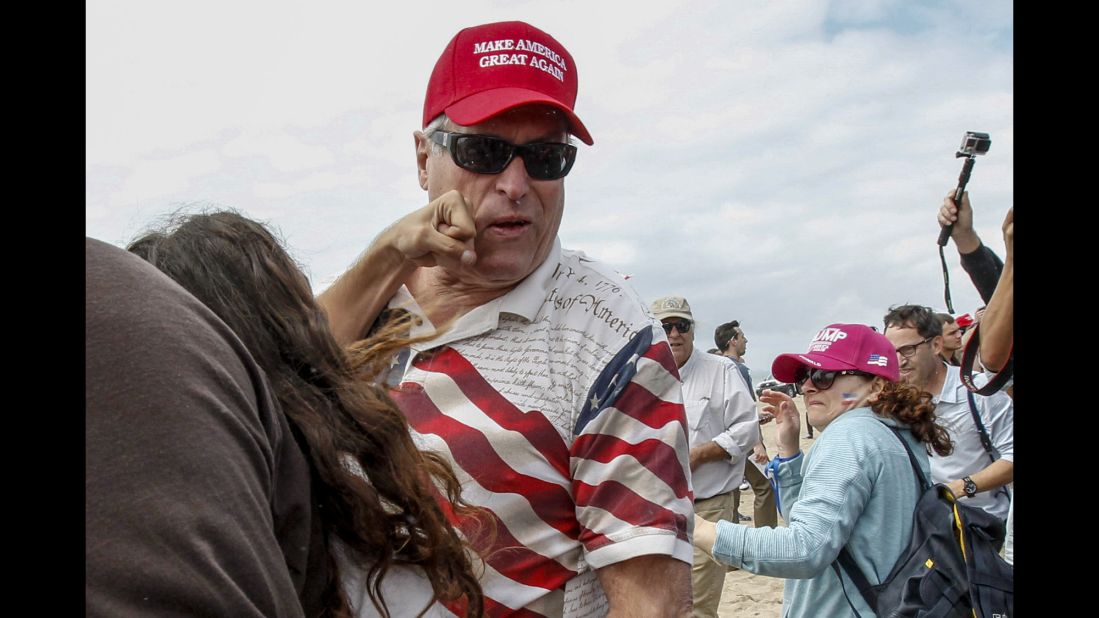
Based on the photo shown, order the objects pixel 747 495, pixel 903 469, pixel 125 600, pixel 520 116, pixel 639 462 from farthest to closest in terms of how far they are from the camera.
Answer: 1. pixel 747 495
2. pixel 903 469
3. pixel 520 116
4. pixel 639 462
5. pixel 125 600

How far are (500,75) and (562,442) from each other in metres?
0.85

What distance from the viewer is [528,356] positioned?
210 centimetres

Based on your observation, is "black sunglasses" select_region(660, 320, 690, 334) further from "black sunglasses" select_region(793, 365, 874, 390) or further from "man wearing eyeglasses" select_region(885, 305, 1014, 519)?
"black sunglasses" select_region(793, 365, 874, 390)

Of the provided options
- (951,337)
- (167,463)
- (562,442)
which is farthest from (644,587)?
(951,337)

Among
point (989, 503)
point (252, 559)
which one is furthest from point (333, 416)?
point (989, 503)

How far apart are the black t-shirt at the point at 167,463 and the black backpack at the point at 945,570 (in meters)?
2.69

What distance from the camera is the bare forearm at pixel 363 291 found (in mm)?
2219

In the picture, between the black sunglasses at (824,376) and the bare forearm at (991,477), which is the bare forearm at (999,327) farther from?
the bare forearm at (991,477)

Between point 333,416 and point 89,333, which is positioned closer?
point 89,333

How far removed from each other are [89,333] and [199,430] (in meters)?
0.13

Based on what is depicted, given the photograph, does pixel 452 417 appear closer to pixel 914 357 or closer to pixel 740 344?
pixel 914 357

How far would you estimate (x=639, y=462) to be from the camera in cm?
196

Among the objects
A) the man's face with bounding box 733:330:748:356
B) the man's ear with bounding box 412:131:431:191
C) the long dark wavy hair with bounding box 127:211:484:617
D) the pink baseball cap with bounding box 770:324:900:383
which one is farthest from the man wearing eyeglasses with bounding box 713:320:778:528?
the long dark wavy hair with bounding box 127:211:484:617
